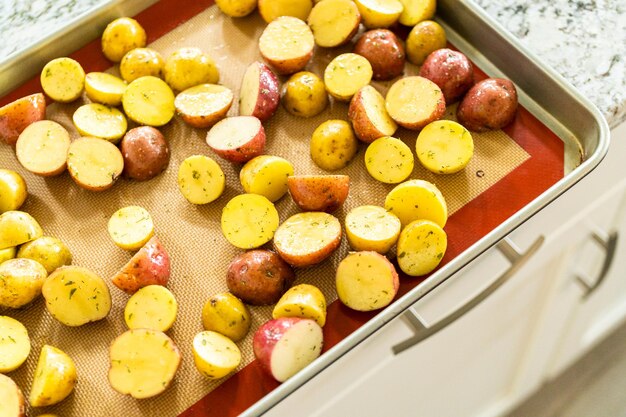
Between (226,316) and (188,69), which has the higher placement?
(188,69)

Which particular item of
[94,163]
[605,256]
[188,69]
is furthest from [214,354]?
[605,256]

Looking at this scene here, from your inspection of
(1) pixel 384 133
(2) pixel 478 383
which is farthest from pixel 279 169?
(2) pixel 478 383

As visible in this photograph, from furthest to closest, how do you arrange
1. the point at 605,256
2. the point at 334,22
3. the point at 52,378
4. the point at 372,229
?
the point at 605,256
the point at 334,22
the point at 372,229
the point at 52,378

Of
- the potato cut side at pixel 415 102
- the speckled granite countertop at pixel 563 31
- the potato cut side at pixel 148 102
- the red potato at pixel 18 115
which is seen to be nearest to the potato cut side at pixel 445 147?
the potato cut side at pixel 415 102

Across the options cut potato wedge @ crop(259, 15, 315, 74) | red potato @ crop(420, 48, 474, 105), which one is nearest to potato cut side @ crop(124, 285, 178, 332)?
cut potato wedge @ crop(259, 15, 315, 74)

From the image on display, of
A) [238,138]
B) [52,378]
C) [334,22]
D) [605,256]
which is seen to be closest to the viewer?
[52,378]

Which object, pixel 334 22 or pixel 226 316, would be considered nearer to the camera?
pixel 226 316

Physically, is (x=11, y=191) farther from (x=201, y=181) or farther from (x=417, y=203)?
(x=417, y=203)

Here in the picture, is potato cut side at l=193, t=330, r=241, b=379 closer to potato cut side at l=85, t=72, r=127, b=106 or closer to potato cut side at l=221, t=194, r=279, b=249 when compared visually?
potato cut side at l=221, t=194, r=279, b=249
